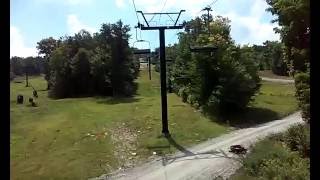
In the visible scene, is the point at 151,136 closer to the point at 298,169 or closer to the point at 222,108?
the point at 222,108

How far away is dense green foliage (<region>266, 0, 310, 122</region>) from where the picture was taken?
75.7ft

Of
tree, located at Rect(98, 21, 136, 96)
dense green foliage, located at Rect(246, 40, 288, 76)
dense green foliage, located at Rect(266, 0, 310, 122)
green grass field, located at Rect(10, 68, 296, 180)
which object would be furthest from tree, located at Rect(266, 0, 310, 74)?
dense green foliage, located at Rect(246, 40, 288, 76)

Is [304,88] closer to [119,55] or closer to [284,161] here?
[284,161]

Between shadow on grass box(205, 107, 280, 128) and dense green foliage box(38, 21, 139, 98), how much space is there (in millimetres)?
29643

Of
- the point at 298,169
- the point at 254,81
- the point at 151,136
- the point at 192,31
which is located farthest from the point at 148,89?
the point at 298,169

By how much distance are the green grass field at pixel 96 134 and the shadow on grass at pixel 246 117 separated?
0.52 meters

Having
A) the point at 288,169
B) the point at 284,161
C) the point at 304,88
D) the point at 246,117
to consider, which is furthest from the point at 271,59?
the point at 288,169

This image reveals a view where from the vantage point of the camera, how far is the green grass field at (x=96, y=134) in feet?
102

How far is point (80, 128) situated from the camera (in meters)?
44.4

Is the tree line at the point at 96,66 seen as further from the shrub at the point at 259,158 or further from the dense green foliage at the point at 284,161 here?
the shrub at the point at 259,158

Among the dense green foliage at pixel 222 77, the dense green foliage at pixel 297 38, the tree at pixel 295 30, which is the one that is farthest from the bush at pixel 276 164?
the dense green foliage at pixel 222 77

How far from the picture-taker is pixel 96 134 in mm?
41375

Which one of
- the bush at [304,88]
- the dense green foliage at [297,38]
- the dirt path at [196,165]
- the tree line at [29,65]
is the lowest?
the dirt path at [196,165]

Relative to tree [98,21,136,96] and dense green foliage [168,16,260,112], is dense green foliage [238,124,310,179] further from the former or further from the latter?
tree [98,21,136,96]
